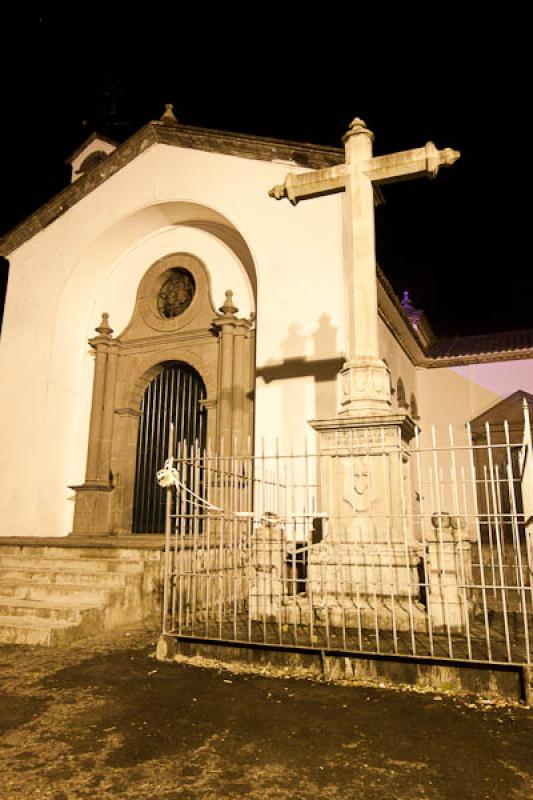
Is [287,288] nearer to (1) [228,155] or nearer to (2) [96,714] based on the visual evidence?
(1) [228,155]

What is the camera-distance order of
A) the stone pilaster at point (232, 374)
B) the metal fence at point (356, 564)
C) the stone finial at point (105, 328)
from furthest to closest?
the stone finial at point (105, 328)
the stone pilaster at point (232, 374)
the metal fence at point (356, 564)

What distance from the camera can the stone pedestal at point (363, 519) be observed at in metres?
5.60

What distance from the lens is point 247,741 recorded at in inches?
130

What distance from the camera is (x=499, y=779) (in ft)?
9.31

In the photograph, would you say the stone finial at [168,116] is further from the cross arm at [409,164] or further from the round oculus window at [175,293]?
the cross arm at [409,164]

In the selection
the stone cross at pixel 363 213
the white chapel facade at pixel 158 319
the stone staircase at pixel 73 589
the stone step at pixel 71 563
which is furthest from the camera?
the white chapel facade at pixel 158 319

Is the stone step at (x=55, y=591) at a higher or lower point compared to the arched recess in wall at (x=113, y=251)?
lower

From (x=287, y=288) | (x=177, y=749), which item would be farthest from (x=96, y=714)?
(x=287, y=288)

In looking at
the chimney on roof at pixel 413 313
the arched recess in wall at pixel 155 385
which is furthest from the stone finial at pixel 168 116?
the chimney on roof at pixel 413 313

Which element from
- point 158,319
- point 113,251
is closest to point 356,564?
point 158,319

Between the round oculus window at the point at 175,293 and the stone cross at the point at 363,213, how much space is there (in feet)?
15.5

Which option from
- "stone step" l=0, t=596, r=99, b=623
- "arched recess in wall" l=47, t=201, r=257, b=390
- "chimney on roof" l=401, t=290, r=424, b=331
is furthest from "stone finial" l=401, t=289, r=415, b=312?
"stone step" l=0, t=596, r=99, b=623

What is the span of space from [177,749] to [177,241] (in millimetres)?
10428

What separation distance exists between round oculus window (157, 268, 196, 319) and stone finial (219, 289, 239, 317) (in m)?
1.18
